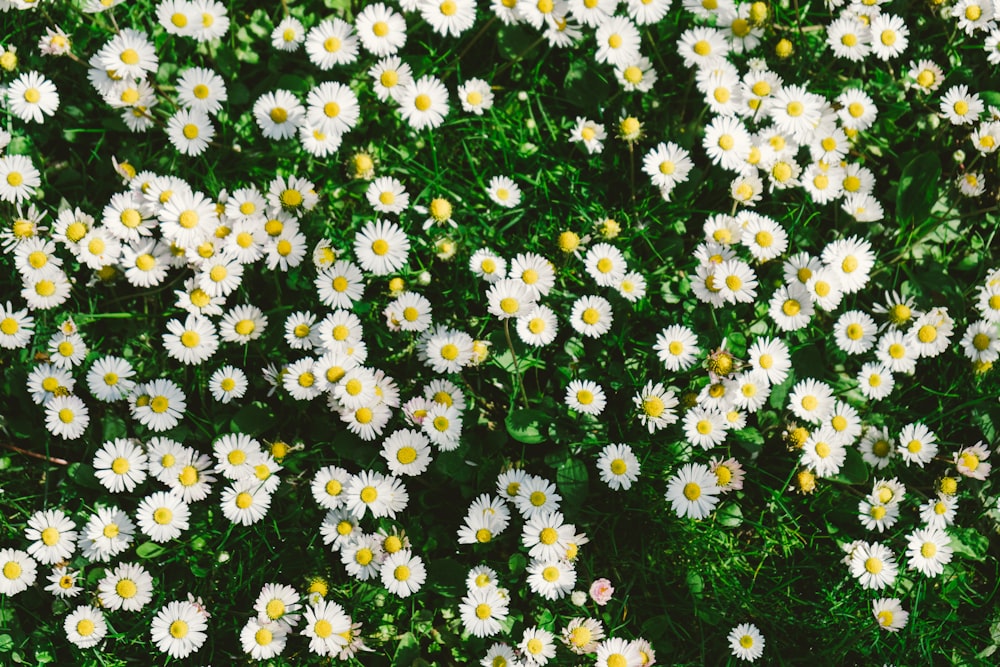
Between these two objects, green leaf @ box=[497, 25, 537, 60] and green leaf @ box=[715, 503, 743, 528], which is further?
green leaf @ box=[497, 25, 537, 60]

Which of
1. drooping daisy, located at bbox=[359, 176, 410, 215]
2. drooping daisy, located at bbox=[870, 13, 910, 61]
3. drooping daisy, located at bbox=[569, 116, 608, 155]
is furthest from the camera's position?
drooping daisy, located at bbox=[870, 13, 910, 61]

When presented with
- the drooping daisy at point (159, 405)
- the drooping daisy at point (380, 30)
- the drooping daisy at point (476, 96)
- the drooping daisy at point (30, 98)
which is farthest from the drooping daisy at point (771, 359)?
the drooping daisy at point (30, 98)

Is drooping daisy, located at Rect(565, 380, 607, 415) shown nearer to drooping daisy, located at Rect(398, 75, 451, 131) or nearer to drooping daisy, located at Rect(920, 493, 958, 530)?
drooping daisy, located at Rect(398, 75, 451, 131)

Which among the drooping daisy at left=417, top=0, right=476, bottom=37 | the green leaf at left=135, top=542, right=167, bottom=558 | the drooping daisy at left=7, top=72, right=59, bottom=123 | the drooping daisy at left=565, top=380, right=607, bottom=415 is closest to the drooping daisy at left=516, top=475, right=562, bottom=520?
the drooping daisy at left=565, top=380, right=607, bottom=415

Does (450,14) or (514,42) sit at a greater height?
(514,42)

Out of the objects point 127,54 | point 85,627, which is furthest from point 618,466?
point 127,54

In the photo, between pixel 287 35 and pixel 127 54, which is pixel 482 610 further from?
pixel 127 54

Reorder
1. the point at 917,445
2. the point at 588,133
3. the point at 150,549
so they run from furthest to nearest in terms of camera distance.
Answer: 1. the point at 588,133
2. the point at 917,445
3. the point at 150,549
